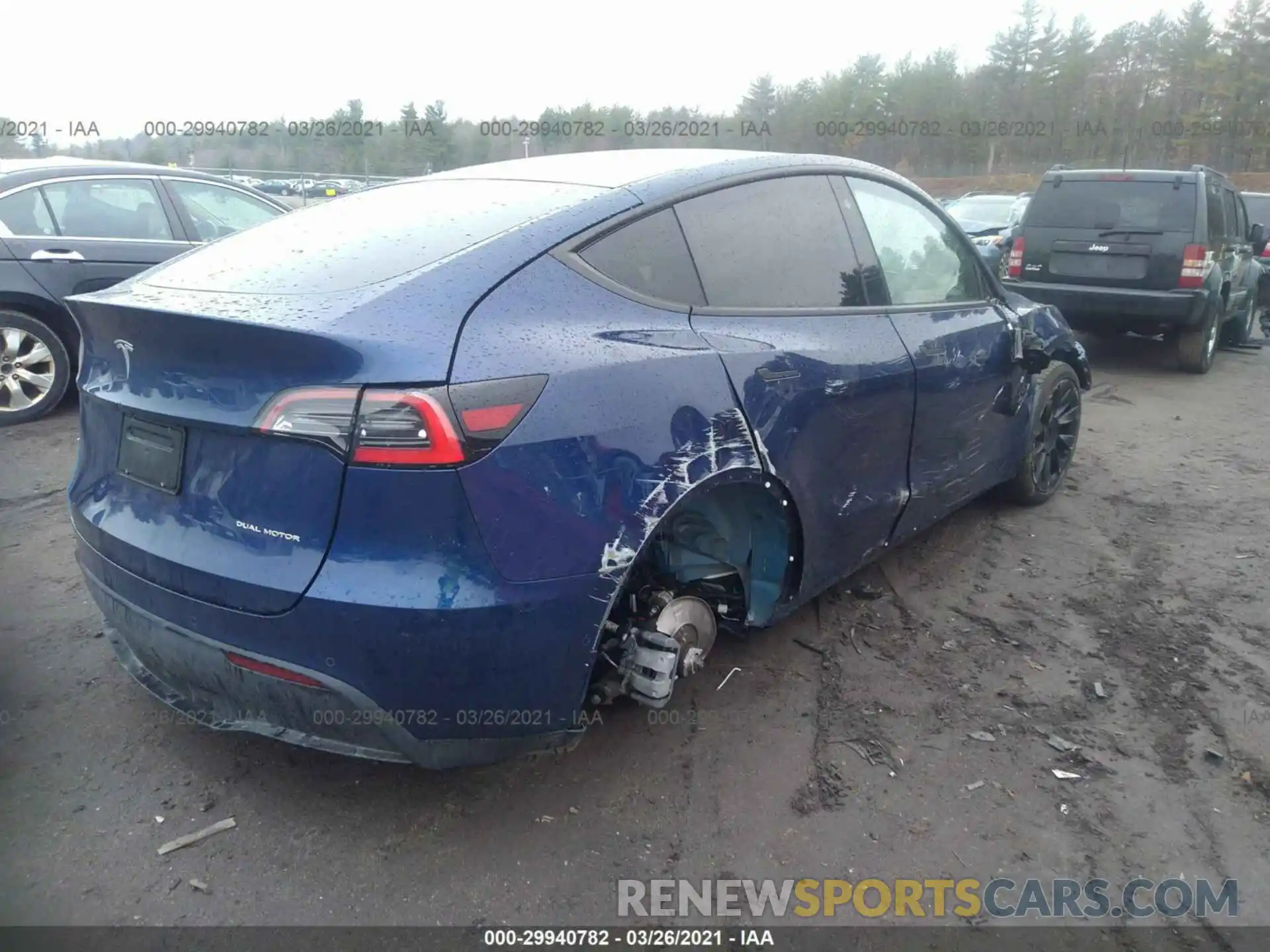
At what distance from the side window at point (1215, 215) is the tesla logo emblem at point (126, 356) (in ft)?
29.6

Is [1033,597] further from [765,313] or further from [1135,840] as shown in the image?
Answer: [765,313]

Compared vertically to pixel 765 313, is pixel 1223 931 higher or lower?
lower

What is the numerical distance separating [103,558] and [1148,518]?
4.77 metres

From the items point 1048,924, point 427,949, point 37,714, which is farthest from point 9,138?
point 1048,924

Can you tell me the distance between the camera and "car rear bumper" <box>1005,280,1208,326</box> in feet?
27.8

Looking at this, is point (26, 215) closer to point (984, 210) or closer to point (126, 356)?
Answer: point (126, 356)

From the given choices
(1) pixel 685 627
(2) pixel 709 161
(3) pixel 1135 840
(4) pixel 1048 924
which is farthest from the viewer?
(2) pixel 709 161

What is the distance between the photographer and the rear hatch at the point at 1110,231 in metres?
8.53

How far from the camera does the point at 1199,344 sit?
8.76m

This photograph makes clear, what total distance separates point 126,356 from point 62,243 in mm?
4724

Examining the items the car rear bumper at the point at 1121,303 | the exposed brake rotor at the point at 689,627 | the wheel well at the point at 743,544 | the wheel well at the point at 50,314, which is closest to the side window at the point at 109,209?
the wheel well at the point at 50,314

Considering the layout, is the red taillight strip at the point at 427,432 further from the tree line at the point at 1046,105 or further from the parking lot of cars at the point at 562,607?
the tree line at the point at 1046,105

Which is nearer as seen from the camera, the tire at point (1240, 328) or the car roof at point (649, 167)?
the car roof at point (649, 167)

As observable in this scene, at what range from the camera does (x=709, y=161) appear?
3086mm
